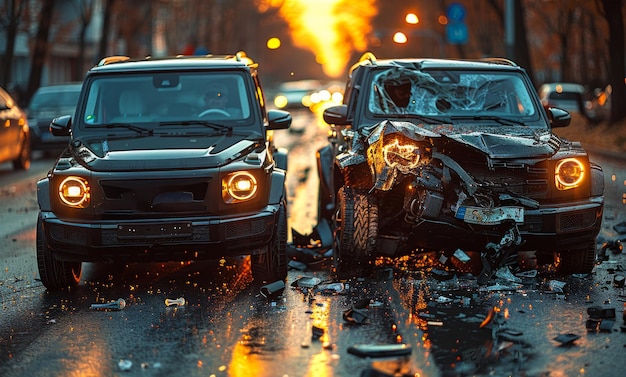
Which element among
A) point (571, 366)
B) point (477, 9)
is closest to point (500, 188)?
point (571, 366)

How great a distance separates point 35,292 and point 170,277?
109cm

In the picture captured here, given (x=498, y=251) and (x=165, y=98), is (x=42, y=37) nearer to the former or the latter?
(x=165, y=98)

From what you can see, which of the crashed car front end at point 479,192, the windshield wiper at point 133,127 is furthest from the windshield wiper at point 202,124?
the crashed car front end at point 479,192

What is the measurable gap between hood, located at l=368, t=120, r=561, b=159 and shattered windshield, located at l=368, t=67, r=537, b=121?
1067 mm

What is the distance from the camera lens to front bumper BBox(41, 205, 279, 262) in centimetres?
803

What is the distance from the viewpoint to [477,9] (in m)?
58.7

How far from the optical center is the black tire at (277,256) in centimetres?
838

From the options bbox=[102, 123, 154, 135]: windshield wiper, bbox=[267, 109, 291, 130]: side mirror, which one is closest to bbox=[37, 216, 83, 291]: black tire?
bbox=[102, 123, 154, 135]: windshield wiper

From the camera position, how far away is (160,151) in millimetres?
8430

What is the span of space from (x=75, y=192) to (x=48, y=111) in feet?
60.2

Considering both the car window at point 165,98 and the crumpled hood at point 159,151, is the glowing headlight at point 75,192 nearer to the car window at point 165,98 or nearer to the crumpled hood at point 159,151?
the crumpled hood at point 159,151

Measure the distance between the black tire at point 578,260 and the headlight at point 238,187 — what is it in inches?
98.2

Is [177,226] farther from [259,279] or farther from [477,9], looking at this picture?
[477,9]

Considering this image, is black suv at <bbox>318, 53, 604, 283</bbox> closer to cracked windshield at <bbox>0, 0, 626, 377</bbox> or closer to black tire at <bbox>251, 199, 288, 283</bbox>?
cracked windshield at <bbox>0, 0, 626, 377</bbox>
